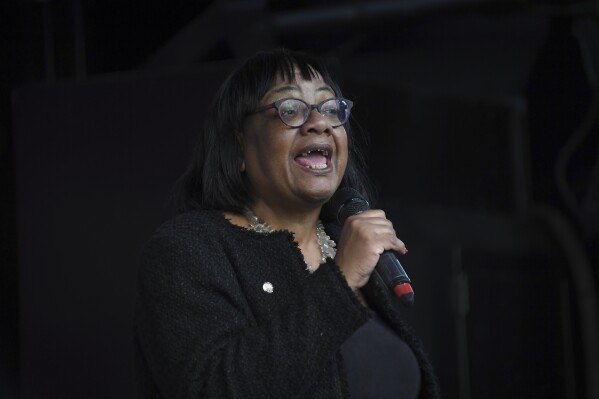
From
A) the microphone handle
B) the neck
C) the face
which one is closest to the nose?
the face

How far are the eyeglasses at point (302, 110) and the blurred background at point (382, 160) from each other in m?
1.70

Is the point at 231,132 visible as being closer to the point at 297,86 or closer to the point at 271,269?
the point at 297,86

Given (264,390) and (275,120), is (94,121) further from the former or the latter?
(264,390)

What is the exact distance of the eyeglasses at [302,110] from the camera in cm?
190

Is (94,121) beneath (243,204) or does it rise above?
above

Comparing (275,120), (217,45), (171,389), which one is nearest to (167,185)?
(217,45)

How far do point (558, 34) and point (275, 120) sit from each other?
9.68 ft

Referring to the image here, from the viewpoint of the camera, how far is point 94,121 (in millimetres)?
3779

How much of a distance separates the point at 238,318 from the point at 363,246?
23cm

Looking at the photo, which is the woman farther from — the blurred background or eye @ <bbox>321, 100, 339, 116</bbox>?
the blurred background

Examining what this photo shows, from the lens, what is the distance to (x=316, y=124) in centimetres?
190

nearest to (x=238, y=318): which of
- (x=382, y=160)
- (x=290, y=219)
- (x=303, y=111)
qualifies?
(x=290, y=219)

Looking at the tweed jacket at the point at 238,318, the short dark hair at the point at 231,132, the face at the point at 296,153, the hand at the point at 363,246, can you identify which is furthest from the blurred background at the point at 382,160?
the hand at the point at 363,246

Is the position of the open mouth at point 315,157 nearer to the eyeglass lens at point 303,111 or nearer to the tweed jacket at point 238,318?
the eyeglass lens at point 303,111
